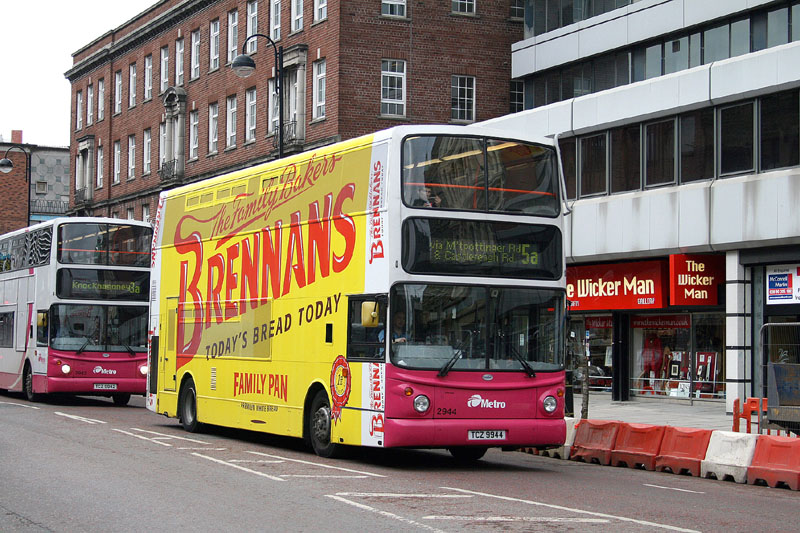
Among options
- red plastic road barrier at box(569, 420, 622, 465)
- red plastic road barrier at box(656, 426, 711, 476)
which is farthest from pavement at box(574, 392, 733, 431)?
red plastic road barrier at box(656, 426, 711, 476)

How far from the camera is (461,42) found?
42031mm

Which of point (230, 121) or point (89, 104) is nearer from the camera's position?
point (230, 121)

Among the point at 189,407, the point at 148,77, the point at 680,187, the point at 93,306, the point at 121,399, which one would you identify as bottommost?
the point at 121,399

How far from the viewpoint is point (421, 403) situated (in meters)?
14.4

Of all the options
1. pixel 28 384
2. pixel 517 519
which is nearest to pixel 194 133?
pixel 28 384

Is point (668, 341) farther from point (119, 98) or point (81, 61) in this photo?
point (81, 61)

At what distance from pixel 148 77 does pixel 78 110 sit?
11334 millimetres

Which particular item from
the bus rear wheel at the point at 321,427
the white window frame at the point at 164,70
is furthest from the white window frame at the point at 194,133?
the bus rear wheel at the point at 321,427

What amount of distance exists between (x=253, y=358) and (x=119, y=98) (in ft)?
150

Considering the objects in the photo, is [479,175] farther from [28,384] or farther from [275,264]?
[28,384]

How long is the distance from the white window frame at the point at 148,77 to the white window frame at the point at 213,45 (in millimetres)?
7407

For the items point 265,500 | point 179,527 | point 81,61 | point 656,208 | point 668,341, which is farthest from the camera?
point 81,61

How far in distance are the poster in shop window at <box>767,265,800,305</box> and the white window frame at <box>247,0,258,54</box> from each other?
26.6m

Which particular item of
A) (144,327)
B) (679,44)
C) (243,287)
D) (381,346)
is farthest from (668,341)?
(381,346)
